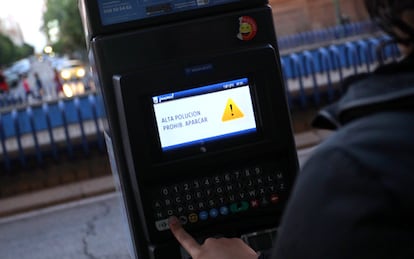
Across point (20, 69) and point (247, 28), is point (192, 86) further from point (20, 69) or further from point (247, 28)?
point (20, 69)

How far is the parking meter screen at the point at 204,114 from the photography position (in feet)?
6.00

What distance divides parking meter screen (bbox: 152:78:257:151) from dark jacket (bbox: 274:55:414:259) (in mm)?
887

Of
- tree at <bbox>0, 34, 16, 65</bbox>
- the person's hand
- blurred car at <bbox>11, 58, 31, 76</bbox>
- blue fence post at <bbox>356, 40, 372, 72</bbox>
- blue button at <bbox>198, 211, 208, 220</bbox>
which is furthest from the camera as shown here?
tree at <bbox>0, 34, 16, 65</bbox>

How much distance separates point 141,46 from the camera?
6.16 feet

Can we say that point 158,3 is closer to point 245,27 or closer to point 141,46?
point 141,46

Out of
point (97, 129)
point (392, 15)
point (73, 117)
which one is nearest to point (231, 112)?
point (392, 15)

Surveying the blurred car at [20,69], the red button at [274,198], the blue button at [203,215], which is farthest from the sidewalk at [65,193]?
the blurred car at [20,69]

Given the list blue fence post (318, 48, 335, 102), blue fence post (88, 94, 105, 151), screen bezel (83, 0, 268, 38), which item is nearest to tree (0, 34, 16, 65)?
blue fence post (318, 48, 335, 102)

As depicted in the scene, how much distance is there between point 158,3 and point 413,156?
1226 mm

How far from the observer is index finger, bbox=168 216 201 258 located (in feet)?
5.57

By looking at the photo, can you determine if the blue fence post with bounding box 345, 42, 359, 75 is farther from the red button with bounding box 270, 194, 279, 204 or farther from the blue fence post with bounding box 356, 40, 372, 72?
the red button with bounding box 270, 194, 279, 204

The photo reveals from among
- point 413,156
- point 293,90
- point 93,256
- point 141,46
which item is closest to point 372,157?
point 413,156

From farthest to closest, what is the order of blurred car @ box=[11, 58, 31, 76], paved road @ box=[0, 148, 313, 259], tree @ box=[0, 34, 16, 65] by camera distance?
tree @ box=[0, 34, 16, 65] < blurred car @ box=[11, 58, 31, 76] < paved road @ box=[0, 148, 313, 259]

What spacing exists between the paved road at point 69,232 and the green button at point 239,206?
420cm
